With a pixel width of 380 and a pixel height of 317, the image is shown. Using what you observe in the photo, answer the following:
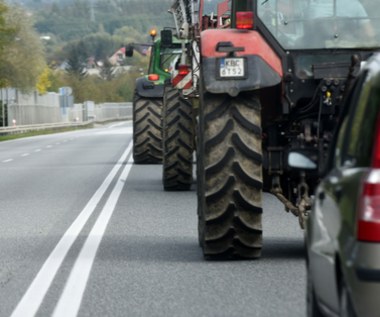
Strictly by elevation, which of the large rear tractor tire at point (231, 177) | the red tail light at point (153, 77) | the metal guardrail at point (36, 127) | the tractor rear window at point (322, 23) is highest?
the tractor rear window at point (322, 23)

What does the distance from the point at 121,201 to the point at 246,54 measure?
336 inches

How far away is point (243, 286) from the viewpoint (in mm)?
A: 10305

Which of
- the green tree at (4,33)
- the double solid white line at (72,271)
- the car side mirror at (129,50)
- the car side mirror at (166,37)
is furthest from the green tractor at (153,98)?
the green tree at (4,33)

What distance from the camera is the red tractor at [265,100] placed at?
11695 mm

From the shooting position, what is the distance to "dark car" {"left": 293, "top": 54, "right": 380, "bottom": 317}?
18.6 feet

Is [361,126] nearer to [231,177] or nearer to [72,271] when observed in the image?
[231,177]

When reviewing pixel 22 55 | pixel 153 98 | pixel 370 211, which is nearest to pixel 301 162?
pixel 370 211

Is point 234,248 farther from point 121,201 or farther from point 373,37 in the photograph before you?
point 121,201

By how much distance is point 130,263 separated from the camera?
39.4 ft

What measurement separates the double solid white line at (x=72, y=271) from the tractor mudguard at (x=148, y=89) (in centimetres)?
1014

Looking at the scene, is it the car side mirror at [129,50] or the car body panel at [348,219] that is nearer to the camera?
the car body panel at [348,219]

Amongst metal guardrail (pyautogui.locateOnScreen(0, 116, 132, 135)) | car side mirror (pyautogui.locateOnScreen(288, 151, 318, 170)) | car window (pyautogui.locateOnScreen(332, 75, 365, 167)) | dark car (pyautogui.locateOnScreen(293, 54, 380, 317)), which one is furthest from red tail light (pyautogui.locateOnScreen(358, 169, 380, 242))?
metal guardrail (pyautogui.locateOnScreen(0, 116, 132, 135))

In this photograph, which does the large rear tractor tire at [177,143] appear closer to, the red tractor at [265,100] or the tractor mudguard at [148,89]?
the tractor mudguard at [148,89]

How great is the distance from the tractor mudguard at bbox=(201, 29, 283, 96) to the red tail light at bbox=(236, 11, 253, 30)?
10.4 inches
